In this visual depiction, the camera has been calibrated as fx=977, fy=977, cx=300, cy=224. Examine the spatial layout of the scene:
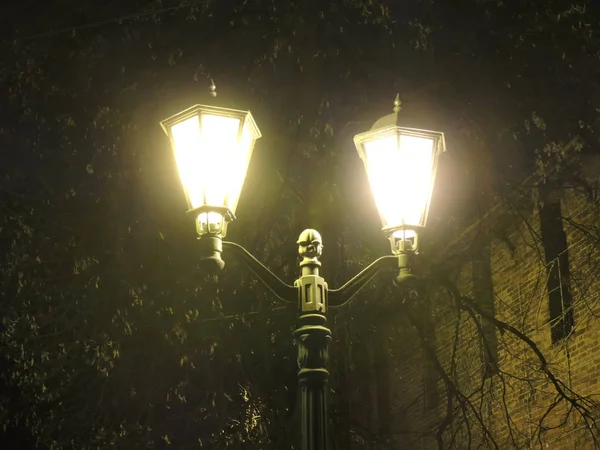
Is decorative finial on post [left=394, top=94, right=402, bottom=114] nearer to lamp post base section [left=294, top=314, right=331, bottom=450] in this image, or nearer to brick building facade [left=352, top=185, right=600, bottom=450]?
lamp post base section [left=294, top=314, right=331, bottom=450]

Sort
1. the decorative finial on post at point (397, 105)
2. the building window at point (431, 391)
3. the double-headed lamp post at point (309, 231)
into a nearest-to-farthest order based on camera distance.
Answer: the double-headed lamp post at point (309, 231)
the decorative finial on post at point (397, 105)
the building window at point (431, 391)

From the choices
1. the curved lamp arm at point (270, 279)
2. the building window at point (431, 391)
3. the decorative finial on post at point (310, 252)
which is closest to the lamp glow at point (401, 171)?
the decorative finial on post at point (310, 252)

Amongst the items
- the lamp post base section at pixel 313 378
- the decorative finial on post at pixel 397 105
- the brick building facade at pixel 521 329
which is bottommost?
the lamp post base section at pixel 313 378

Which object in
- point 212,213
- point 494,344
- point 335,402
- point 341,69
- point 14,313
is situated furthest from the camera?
point 494,344

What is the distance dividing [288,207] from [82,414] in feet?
12.8

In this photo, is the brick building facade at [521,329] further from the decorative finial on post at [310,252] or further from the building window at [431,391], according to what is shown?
the decorative finial on post at [310,252]

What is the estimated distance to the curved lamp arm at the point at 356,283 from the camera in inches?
237

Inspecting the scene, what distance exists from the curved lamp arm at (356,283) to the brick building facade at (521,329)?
401cm

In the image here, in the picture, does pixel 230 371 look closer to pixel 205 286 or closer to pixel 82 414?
pixel 205 286

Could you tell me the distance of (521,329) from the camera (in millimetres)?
13617

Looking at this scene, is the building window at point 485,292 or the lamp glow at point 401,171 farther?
the building window at point 485,292

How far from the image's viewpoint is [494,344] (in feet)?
49.0

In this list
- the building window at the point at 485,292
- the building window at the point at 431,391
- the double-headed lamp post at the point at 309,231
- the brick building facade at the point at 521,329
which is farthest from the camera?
the building window at the point at 431,391

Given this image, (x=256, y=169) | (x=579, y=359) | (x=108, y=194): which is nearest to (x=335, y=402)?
(x=256, y=169)
